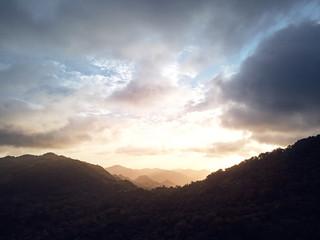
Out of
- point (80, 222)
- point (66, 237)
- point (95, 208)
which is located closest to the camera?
point (66, 237)

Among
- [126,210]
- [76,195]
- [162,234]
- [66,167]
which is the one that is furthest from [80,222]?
[66,167]

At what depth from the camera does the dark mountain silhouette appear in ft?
193

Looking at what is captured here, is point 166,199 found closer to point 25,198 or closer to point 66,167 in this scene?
point 25,198

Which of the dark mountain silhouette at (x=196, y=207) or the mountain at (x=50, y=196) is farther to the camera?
the mountain at (x=50, y=196)

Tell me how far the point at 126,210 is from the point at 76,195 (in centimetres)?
5175

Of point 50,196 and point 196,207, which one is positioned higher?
point 196,207

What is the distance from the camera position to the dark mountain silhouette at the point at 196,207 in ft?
193

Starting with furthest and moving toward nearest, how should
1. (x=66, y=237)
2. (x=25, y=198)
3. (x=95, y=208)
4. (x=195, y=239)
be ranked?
(x=25, y=198) → (x=95, y=208) → (x=66, y=237) → (x=195, y=239)

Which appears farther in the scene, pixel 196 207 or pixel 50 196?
pixel 50 196

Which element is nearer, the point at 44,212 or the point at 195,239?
the point at 195,239

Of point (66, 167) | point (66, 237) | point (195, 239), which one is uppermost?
point (66, 167)

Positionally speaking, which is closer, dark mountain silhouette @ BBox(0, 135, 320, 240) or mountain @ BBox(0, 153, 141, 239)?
dark mountain silhouette @ BBox(0, 135, 320, 240)

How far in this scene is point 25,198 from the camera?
12481 centimetres

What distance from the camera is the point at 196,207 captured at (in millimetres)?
82688
